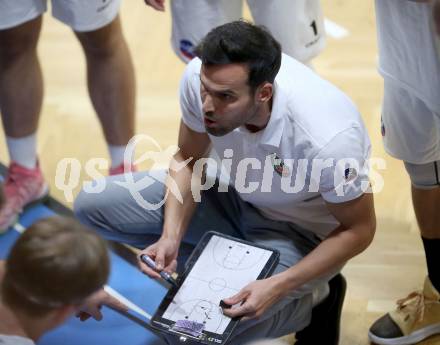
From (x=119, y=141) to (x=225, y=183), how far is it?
62 centimetres

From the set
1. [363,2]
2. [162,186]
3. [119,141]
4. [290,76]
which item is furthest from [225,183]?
[363,2]

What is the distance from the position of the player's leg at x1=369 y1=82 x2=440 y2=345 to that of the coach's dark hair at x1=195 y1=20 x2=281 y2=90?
341 mm

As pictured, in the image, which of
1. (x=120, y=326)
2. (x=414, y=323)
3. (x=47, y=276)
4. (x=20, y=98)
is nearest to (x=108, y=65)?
(x=20, y=98)

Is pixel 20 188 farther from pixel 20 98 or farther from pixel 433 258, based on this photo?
pixel 433 258

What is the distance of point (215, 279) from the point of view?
2.18 m

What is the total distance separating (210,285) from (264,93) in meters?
0.45

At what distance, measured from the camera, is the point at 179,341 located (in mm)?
2158

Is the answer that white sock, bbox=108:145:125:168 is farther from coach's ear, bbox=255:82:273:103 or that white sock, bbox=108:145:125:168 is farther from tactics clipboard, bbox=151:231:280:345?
coach's ear, bbox=255:82:273:103

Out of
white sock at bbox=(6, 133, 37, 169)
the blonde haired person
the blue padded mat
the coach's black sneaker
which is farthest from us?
white sock at bbox=(6, 133, 37, 169)

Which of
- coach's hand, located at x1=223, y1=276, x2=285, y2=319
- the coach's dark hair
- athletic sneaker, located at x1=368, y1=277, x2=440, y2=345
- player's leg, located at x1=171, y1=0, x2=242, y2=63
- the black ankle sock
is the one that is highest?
the coach's dark hair

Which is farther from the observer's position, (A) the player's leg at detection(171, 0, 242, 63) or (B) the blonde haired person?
(A) the player's leg at detection(171, 0, 242, 63)

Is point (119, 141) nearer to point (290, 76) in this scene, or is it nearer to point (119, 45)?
point (119, 45)

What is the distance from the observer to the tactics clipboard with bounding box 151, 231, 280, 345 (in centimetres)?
207

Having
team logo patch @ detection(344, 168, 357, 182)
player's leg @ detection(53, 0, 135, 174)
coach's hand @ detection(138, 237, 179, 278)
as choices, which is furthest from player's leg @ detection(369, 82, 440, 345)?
player's leg @ detection(53, 0, 135, 174)
